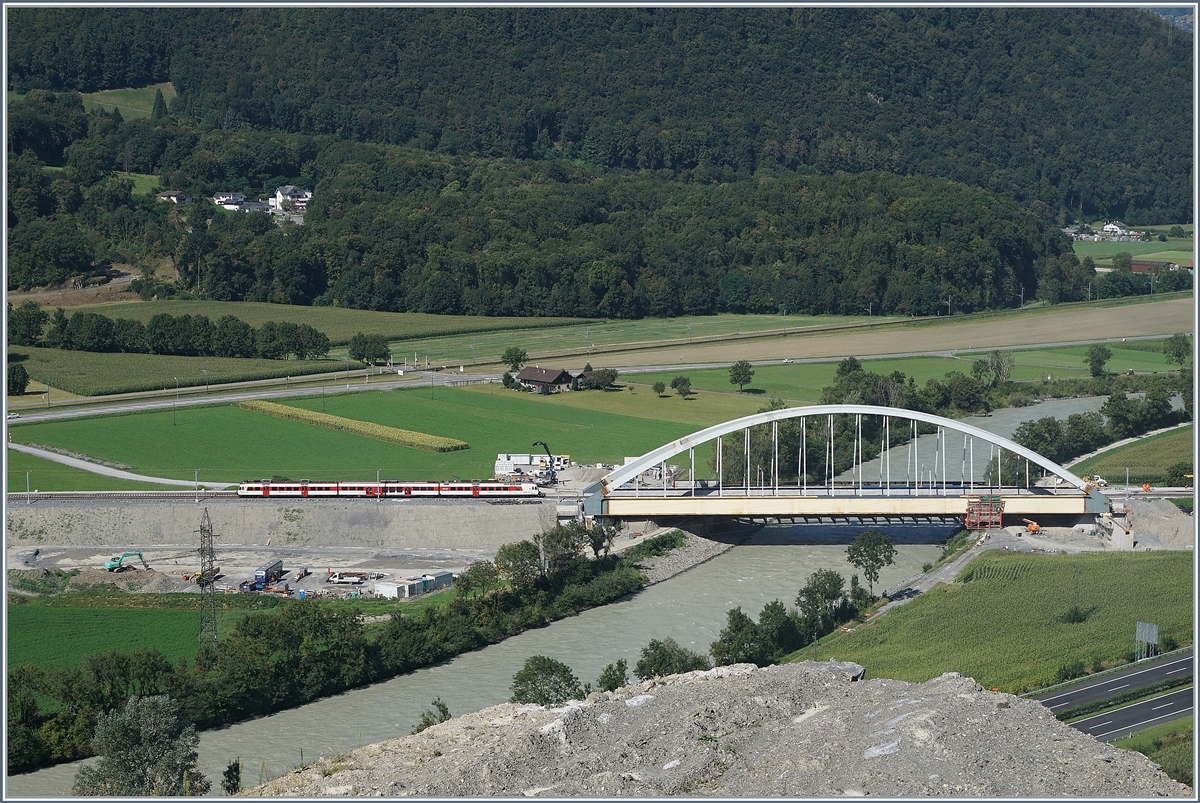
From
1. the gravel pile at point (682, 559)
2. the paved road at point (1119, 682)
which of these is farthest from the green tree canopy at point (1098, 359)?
the paved road at point (1119, 682)

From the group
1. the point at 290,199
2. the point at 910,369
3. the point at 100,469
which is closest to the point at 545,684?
the point at 100,469

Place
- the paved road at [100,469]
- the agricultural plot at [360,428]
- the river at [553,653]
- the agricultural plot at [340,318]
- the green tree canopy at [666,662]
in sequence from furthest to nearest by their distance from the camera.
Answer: the agricultural plot at [340,318], the agricultural plot at [360,428], the paved road at [100,469], the green tree canopy at [666,662], the river at [553,653]

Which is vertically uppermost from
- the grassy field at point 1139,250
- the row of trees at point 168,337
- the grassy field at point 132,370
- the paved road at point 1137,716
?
the grassy field at point 1139,250

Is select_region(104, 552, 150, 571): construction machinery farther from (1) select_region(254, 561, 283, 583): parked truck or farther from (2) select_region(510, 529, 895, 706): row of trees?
(2) select_region(510, 529, 895, 706): row of trees

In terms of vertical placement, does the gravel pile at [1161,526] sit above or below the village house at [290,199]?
below

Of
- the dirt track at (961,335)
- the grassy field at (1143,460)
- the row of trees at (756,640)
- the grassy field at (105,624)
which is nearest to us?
the row of trees at (756,640)

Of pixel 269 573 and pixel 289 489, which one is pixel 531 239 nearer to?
pixel 289 489

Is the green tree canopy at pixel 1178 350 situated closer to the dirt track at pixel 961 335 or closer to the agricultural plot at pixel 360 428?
the dirt track at pixel 961 335

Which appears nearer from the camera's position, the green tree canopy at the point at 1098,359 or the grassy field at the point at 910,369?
the grassy field at the point at 910,369
